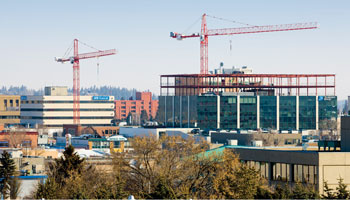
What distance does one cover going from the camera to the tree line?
211 ft

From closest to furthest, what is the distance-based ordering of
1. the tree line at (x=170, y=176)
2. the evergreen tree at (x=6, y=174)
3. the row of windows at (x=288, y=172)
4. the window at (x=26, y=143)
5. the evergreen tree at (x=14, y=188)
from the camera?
1. the tree line at (x=170, y=176)
2. the row of windows at (x=288, y=172)
3. the evergreen tree at (x=14, y=188)
4. the evergreen tree at (x=6, y=174)
5. the window at (x=26, y=143)

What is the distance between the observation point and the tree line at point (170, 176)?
6438cm

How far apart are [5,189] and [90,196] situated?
2226 cm

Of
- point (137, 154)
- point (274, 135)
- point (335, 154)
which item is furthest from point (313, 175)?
point (274, 135)

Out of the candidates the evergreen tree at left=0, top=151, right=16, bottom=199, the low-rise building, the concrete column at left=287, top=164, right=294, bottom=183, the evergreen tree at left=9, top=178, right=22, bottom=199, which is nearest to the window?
the low-rise building

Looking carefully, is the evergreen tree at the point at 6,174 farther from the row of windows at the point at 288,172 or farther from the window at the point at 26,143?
the window at the point at 26,143

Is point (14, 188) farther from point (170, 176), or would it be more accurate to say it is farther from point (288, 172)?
point (288, 172)

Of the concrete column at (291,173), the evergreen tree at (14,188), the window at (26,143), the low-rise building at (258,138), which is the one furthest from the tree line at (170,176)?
the window at (26,143)

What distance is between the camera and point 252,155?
277ft

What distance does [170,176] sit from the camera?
75.6 meters

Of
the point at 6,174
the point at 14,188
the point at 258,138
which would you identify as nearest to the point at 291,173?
the point at 14,188

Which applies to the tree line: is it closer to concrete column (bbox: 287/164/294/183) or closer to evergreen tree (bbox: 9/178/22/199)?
concrete column (bbox: 287/164/294/183)

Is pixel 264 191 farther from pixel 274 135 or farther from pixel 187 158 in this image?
pixel 274 135

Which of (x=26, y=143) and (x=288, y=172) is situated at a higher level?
(x=288, y=172)
